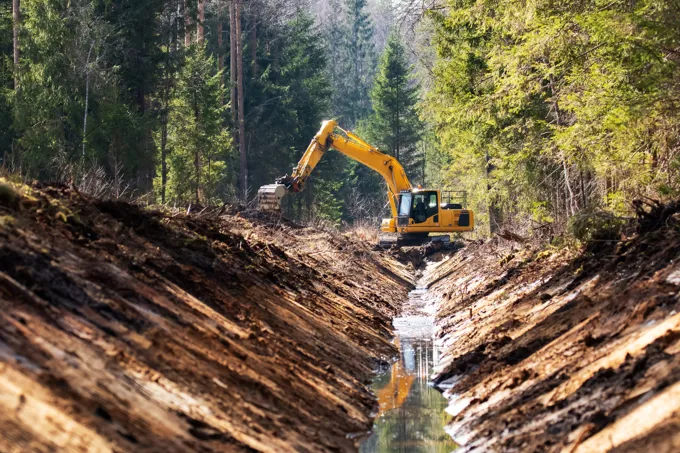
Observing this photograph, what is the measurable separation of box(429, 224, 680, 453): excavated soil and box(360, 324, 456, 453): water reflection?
0.27 m

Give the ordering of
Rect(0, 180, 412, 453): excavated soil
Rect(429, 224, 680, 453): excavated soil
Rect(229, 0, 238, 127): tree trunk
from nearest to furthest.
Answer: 1. Rect(0, 180, 412, 453): excavated soil
2. Rect(429, 224, 680, 453): excavated soil
3. Rect(229, 0, 238, 127): tree trunk

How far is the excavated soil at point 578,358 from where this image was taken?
27.5 ft

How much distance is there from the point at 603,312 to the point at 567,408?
3.06m

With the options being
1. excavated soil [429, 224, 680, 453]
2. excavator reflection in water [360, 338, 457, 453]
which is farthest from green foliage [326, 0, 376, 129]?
excavator reflection in water [360, 338, 457, 453]

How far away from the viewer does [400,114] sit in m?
76.2

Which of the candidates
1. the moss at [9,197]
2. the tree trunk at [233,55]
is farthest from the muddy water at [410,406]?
the tree trunk at [233,55]

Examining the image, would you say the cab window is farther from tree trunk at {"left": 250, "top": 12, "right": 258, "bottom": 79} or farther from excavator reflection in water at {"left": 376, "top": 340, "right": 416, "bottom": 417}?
excavator reflection in water at {"left": 376, "top": 340, "right": 416, "bottom": 417}

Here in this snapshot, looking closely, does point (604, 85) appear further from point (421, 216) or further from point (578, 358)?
point (421, 216)

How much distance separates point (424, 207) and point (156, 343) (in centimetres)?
3422

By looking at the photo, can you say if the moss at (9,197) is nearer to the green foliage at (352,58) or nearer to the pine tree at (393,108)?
the pine tree at (393,108)

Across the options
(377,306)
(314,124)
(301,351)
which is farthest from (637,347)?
(314,124)

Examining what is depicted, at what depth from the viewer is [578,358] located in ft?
38.0

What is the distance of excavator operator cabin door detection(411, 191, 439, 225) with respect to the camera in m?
43.2

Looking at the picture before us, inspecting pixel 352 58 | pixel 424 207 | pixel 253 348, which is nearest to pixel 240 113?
pixel 424 207
